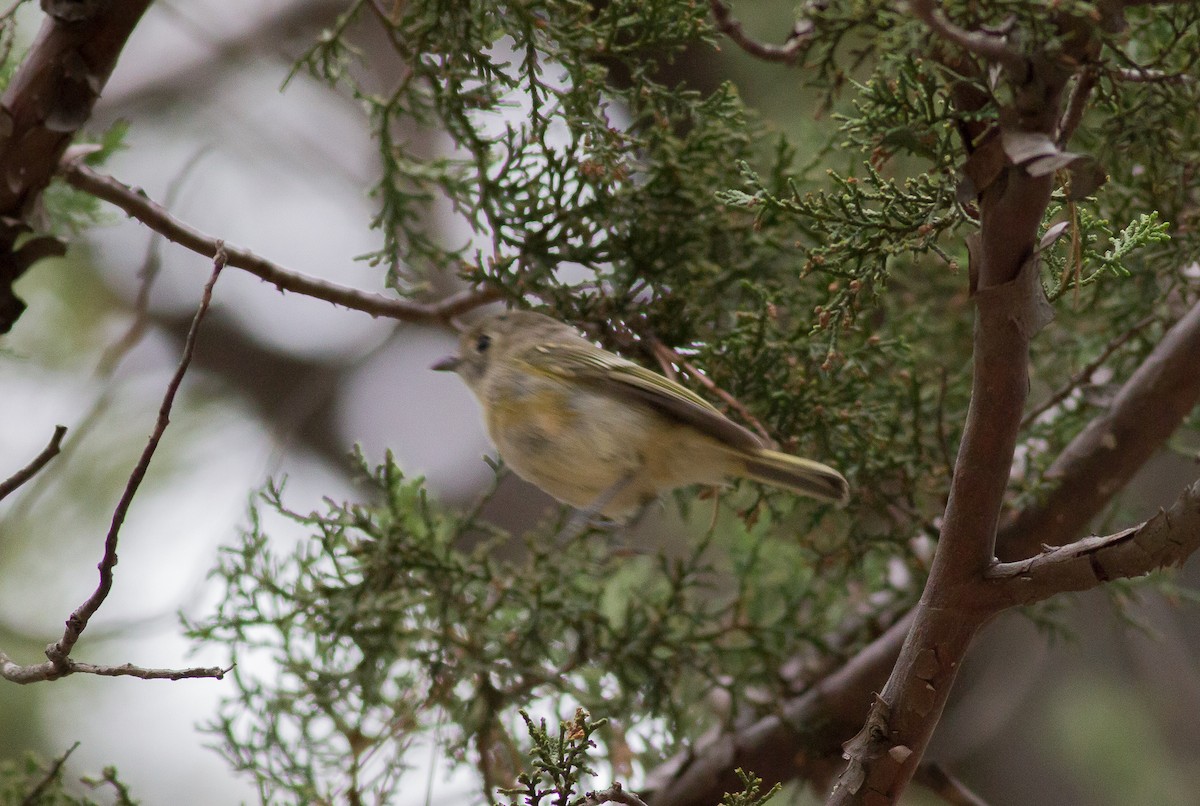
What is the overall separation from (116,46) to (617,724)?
1.63 meters

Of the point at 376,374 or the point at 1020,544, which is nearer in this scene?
the point at 1020,544

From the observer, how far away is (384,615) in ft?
7.22

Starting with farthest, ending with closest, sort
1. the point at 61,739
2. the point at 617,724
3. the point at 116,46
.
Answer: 1. the point at 61,739
2. the point at 617,724
3. the point at 116,46

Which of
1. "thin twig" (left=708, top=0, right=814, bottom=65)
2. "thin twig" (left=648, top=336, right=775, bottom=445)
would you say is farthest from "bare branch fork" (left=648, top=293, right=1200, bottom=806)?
"thin twig" (left=708, top=0, right=814, bottom=65)

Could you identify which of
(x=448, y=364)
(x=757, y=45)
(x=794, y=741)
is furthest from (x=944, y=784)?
(x=757, y=45)

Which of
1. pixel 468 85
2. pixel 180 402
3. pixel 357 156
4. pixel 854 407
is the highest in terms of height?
pixel 357 156

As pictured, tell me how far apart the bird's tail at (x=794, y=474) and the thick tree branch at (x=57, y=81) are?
3.58 feet

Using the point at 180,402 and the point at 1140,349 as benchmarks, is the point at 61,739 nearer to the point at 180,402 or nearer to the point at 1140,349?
the point at 180,402

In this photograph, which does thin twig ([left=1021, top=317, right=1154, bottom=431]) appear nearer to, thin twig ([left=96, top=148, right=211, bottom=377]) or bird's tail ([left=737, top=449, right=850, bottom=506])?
bird's tail ([left=737, top=449, right=850, bottom=506])

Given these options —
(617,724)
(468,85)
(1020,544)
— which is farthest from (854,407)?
(468,85)

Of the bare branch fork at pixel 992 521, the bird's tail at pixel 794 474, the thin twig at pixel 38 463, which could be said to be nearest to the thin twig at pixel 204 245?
the thin twig at pixel 38 463

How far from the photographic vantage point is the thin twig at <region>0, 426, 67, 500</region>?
1238 mm

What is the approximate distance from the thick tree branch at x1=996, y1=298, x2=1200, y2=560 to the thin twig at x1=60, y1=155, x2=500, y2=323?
125 centimetres

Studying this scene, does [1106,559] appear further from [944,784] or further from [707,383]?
[944,784]
